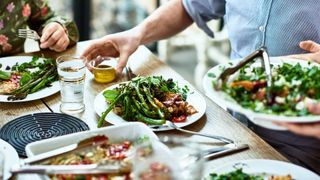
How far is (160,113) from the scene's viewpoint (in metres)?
1.49

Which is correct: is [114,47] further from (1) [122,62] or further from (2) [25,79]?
(2) [25,79]

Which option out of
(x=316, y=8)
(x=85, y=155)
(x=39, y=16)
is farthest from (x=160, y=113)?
(x=39, y=16)

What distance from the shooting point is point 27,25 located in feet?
7.08

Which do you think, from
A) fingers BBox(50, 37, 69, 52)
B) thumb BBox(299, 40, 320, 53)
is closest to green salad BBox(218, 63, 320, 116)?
thumb BBox(299, 40, 320, 53)

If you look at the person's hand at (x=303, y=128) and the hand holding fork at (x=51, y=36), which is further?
the hand holding fork at (x=51, y=36)

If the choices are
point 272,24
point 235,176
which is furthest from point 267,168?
point 272,24

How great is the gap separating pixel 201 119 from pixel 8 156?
0.56 meters

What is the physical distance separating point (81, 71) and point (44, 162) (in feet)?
1.47

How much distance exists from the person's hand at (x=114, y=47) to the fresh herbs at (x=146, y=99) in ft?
0.86

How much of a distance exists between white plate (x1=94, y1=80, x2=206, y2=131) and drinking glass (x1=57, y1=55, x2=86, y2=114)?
56mm

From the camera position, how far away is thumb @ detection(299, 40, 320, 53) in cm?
159

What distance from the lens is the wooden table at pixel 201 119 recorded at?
1383 millimetres

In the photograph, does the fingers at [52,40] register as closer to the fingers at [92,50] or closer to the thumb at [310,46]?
the fingers at [92,50]

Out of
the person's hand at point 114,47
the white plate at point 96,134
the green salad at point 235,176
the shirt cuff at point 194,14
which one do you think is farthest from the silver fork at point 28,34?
the green salad at point 235,176
